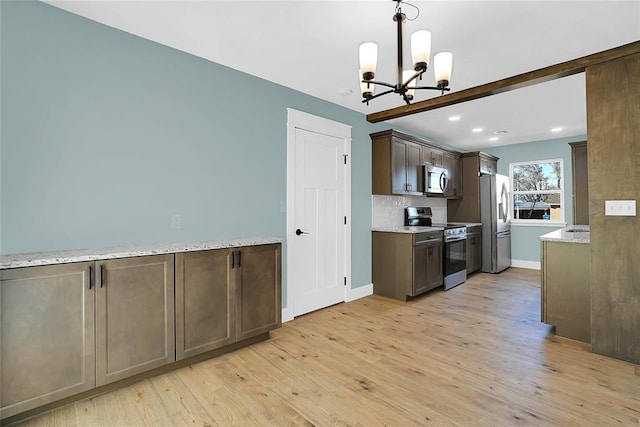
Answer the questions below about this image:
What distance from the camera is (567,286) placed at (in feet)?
9.42

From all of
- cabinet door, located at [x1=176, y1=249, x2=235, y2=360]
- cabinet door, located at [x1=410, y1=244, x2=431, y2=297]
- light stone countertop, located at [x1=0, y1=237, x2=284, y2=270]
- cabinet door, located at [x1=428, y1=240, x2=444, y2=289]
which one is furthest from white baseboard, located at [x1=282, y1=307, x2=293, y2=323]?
cabinet door, located at [x1=428, y1=240, x2=444, y2=289]

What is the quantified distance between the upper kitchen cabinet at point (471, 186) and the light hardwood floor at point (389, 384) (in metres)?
3.13

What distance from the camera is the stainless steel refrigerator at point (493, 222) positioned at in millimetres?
5758

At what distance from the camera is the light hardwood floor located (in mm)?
1795

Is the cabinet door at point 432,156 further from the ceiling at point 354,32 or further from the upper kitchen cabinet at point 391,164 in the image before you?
the ceiling at point 354,32

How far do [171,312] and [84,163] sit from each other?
1.24m

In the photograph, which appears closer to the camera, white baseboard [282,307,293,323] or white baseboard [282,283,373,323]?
white baseboard [282,307,293,323]

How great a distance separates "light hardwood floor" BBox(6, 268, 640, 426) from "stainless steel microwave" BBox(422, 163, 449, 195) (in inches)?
96.3

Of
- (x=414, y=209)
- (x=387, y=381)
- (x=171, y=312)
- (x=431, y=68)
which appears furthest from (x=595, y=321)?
(x=171, y=312)

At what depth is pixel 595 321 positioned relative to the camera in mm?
2545

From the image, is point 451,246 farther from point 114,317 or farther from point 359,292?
point 114,317

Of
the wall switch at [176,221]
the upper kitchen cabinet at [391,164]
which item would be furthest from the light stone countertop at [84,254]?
the upper kitchen cabinet at [391,164]

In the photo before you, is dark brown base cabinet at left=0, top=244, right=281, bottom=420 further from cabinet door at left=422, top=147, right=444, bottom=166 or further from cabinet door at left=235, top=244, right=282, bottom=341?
cabinet door at left=422, top=147, right=444, bottom=166

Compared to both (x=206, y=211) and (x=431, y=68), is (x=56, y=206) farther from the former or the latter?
(x=431, y=68)
